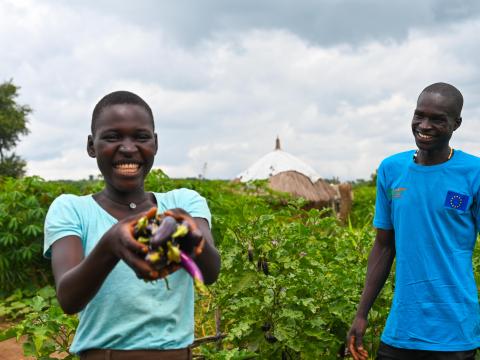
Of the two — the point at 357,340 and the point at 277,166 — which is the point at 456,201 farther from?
the point at 277,166

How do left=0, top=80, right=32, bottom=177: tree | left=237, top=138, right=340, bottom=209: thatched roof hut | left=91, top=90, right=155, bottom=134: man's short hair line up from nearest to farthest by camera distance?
left=91, top=90, right=155, bottom=134: man's short hair → left=237, top=138, right=340, bottom=209: thatched roof hut → left=0, top=80, right=32, bottom=177: tree

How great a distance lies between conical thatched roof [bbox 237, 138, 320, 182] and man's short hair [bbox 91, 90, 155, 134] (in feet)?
40.1

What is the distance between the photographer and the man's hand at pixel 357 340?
2.54 meters

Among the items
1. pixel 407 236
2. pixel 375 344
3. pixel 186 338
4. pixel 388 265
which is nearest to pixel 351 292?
pixel 375 344

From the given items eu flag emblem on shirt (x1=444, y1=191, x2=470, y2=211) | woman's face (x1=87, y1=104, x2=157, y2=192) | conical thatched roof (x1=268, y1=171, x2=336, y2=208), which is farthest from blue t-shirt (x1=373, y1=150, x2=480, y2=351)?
conical thatched roof (x1=268, y1=171, x2=336, y2=208)

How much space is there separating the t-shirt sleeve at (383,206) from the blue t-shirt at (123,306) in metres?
1.07

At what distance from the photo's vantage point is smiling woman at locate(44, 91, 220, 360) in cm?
167

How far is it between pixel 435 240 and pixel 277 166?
1208cm

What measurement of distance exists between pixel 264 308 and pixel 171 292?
144 cm

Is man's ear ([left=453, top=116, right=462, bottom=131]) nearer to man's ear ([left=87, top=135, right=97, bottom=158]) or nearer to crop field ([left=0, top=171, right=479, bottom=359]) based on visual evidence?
crop field ([left=0, top=171, right=479, bottom=359])

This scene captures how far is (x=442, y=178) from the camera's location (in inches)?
93.7

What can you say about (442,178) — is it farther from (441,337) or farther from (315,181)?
(315,181)

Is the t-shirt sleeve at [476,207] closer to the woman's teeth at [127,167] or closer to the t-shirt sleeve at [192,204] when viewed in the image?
the t-shirt sleeve at [192,204]

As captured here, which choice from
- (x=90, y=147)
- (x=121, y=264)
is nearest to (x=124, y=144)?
(x=90, y=147)
